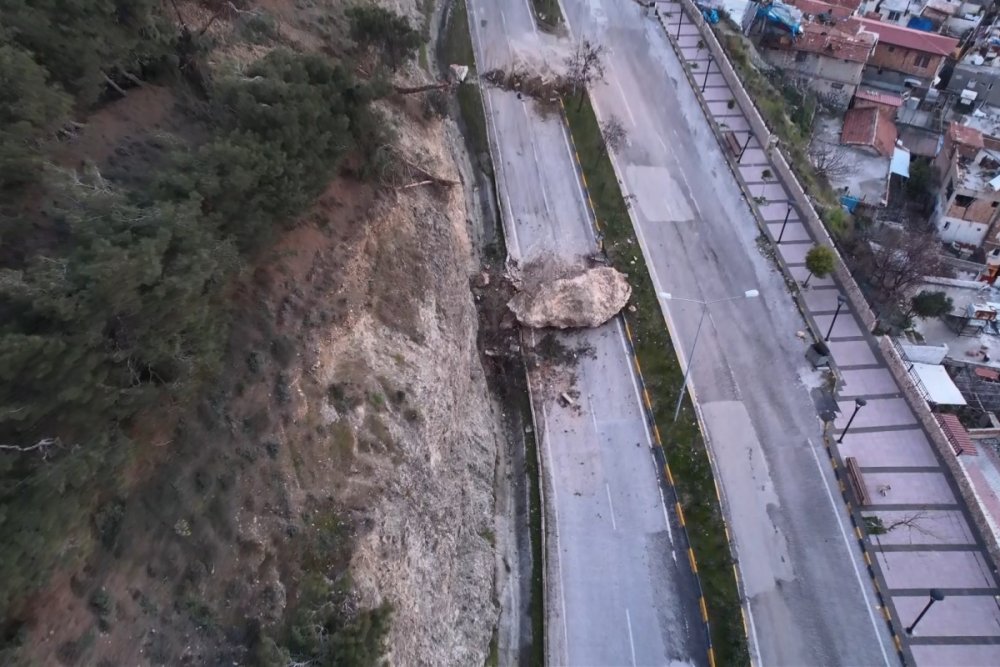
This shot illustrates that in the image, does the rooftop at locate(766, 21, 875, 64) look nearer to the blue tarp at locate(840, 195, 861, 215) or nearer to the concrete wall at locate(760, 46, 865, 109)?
the concrete wall at locate(760, 46, 865, 109)

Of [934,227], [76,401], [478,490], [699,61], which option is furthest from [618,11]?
[76,401]

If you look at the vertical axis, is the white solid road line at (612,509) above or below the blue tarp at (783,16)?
below

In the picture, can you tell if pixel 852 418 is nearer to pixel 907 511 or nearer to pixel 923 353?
pixel 907 511

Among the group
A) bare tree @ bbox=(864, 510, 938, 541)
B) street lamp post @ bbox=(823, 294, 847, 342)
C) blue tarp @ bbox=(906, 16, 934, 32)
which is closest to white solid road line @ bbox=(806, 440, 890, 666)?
bare tree @ bbox=(864, 510, 938, 541)

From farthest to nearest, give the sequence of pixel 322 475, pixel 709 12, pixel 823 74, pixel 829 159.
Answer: pixel 709 12, pixel 823 74, pixel 829 159, pixel 322 475

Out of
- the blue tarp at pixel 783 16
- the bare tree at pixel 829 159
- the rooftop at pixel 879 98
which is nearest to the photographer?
the bare tree at pixel 829 159

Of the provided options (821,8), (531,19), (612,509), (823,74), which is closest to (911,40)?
(821,8)

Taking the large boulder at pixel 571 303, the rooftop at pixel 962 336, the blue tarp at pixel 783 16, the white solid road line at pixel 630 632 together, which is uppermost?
the blue tarp at pixel 783 16

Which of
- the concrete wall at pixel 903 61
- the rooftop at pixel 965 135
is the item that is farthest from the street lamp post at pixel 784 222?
the concrete wall at pixel 903 61

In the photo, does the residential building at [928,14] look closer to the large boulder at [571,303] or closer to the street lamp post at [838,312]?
the street lamp post at [838,312]
